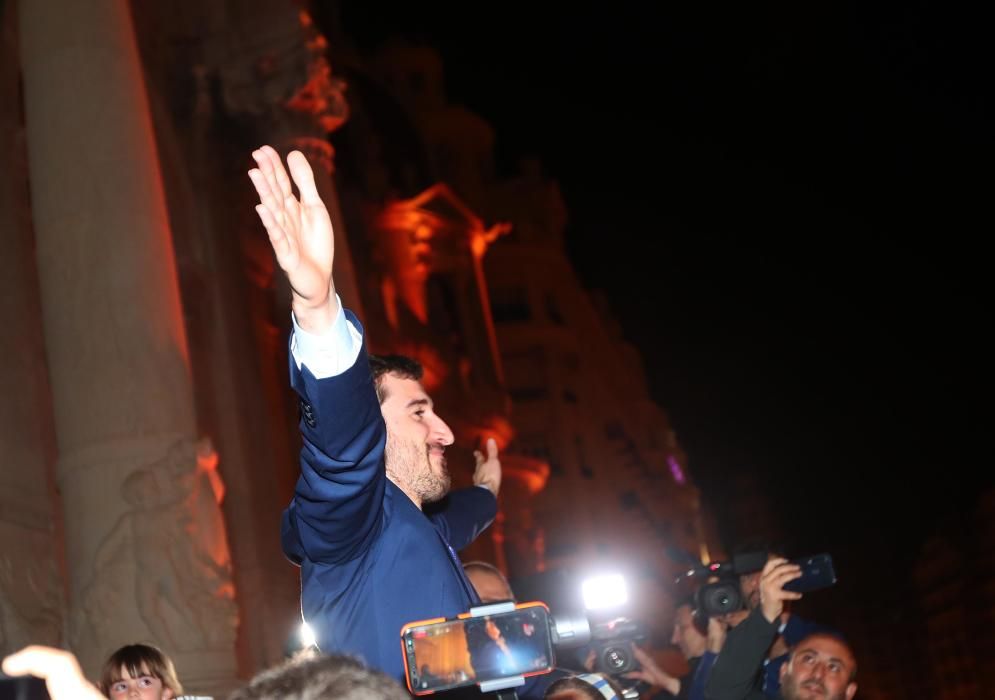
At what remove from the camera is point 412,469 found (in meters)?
3.96

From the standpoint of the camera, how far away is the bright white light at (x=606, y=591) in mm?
4738

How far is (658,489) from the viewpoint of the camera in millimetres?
66562

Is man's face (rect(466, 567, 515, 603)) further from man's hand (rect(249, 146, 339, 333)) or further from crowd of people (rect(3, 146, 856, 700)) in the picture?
man's hand (rect(249, 146, 339, 333))

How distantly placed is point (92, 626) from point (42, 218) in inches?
135

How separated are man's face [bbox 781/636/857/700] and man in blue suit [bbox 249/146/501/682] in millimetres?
2751

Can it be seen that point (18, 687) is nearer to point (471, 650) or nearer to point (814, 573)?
point (471, 650)

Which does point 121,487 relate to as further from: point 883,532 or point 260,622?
point 883,532

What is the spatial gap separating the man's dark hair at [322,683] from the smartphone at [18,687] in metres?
0.96

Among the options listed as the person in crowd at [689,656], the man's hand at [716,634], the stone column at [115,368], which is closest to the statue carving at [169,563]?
the stone column at [115,368]

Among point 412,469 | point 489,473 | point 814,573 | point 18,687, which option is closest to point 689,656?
point 489,473

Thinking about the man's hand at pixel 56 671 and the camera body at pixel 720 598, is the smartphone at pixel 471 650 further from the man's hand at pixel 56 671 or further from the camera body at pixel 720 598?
the camera body at pixel 720 598

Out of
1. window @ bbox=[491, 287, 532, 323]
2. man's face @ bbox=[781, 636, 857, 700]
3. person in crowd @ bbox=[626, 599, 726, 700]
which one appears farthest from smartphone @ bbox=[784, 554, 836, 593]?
window @ bbox=[491, 287, 532, 323]

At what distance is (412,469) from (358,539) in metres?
0.55

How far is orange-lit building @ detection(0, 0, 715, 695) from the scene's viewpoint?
9.44 m
